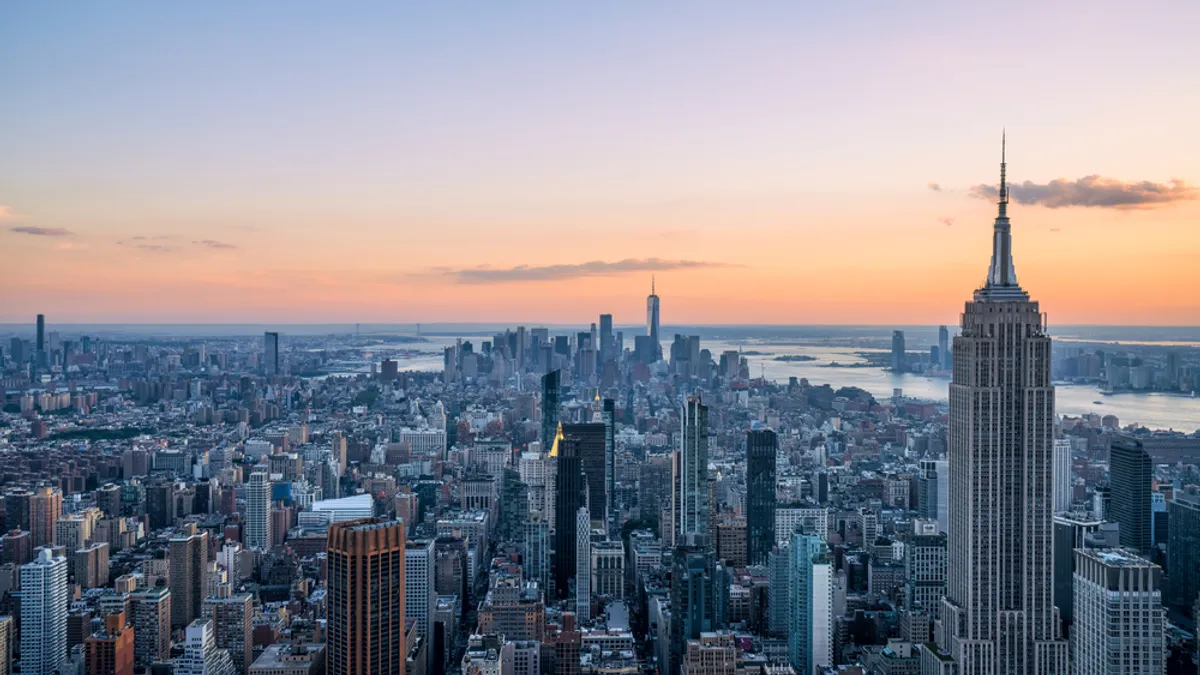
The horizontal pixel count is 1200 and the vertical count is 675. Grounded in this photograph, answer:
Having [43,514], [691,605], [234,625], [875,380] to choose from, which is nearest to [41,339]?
[43,514]

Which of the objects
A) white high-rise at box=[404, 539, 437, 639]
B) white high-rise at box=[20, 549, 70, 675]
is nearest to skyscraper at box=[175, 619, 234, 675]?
white high-rise at box=[20, 549, 70, 675]

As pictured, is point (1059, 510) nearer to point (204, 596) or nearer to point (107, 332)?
point (204, 596)

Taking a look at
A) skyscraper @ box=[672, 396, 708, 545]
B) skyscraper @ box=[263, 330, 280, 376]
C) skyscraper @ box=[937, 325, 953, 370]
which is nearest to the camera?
skyscraper @ box=[937, 325, 953, 370]

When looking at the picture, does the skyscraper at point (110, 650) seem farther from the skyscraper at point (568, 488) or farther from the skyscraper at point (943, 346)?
the skyscraper at point (943, 346)

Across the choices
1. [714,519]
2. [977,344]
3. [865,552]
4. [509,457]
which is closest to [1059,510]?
[977,344]

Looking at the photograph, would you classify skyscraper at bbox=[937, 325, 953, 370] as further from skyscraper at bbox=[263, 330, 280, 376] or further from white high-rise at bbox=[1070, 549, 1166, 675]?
skyscraper at bbox=[263, 330, 280, 376]
